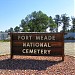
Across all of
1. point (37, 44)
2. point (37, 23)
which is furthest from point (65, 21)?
point (37, 44)

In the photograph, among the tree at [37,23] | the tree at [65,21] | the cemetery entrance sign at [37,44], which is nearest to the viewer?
the cemetery entrance sign at [37,44]

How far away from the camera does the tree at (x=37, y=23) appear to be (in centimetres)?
7331

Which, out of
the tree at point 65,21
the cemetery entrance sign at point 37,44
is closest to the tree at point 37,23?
the tree at point 65,21

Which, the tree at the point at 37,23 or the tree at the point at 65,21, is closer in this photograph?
the tree at the point at 37,23

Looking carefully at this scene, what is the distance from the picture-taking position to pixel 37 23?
244 ft

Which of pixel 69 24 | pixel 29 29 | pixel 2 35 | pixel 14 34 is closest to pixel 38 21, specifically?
pixel 29 29

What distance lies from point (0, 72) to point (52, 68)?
2.13m

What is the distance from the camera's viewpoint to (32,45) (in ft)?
40.3

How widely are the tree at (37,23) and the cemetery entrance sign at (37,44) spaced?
59.6 meters

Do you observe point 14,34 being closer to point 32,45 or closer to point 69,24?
point 32,45

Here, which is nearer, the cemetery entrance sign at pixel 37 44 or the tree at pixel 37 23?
the cemetery entrance sign at pixel 37 44

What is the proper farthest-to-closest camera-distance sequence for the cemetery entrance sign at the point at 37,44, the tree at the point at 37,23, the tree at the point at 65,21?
the tree at the point at 65,21, the tree at the point at 37,23, the cemetery entrance sign at the point at 37,44

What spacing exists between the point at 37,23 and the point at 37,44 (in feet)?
205

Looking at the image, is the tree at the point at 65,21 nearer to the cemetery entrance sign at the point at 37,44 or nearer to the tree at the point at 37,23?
the tree at the point at 37,23
